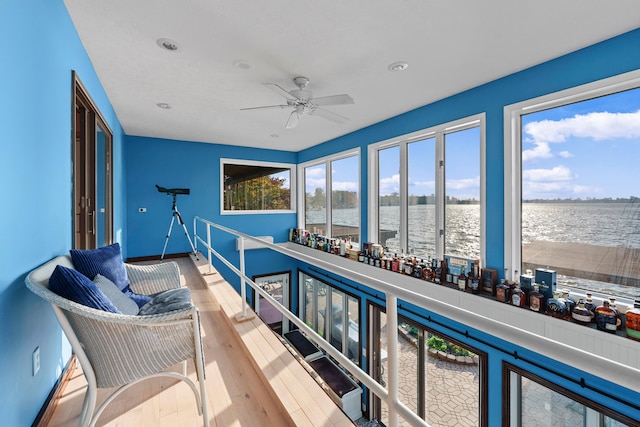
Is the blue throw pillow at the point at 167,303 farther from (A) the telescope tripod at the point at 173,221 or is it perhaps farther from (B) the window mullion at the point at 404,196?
(A) the telescope tripod at the point at 173,221

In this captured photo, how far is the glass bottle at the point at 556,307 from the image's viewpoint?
8.18 feet

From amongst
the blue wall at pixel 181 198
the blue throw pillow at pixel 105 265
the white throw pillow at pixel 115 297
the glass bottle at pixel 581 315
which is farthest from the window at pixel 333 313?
the white throw pillow at pixel 115 297

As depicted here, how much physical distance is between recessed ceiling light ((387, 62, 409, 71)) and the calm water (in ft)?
5.89

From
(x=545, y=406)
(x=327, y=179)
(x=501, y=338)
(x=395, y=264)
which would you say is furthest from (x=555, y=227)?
(x=327, y=179)

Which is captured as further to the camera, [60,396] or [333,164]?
[333,164]

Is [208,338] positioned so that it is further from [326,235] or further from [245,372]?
[326,235]

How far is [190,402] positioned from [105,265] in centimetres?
104

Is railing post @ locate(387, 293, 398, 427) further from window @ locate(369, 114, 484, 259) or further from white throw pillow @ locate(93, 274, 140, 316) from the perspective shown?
window @ locate(369, 114, 484, 259)

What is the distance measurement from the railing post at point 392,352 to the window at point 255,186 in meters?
5.78

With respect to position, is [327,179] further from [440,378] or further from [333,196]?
[440,378]

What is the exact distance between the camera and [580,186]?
2.69 m

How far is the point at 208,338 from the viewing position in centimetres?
243

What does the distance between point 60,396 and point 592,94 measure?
450 cm

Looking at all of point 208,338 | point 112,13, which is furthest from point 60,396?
point 112,13
